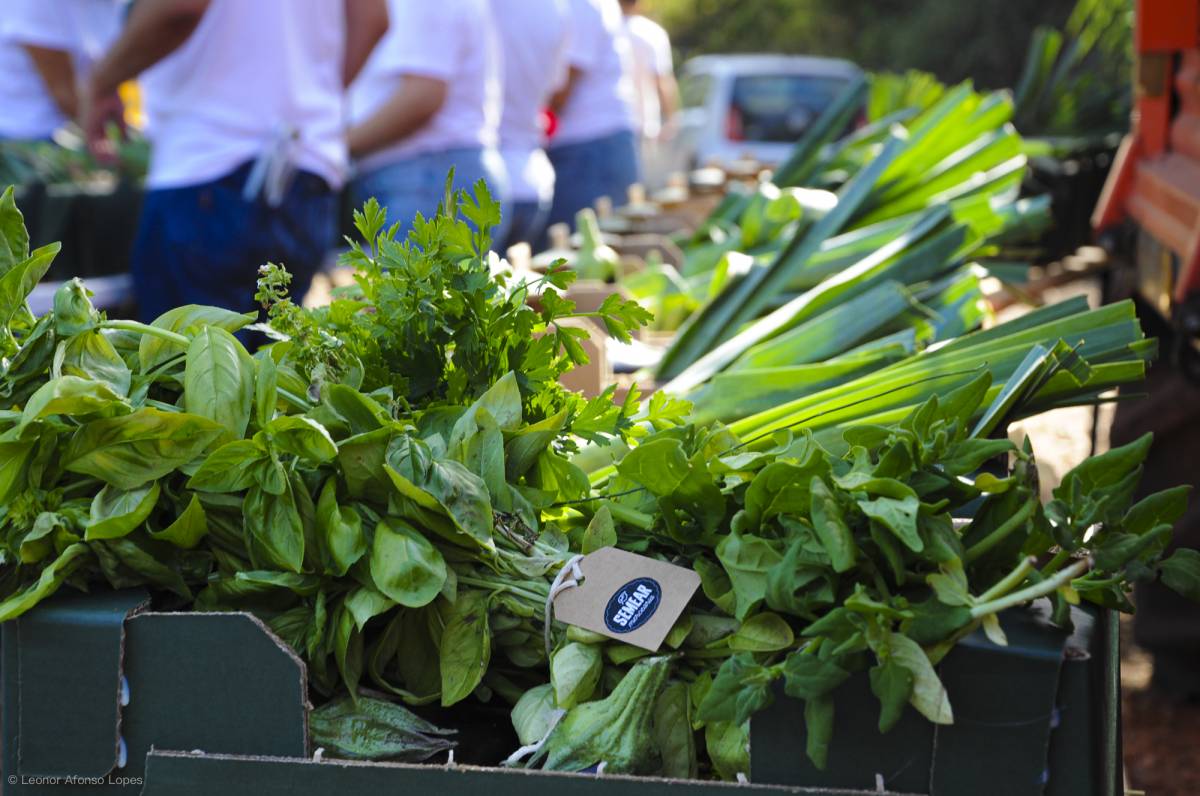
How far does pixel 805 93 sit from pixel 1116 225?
25.2ft

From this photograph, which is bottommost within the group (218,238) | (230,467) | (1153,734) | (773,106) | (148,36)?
(773,106)

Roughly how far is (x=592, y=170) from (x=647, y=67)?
8.51 ft

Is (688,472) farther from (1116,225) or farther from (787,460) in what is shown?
(1116,225)

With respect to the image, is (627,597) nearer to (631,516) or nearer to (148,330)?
(631,516)

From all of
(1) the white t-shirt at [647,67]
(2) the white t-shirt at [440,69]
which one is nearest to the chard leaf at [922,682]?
(2) the white t-shirt at [440,69]

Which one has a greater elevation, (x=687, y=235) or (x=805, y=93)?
Result: (x=687, y=235)

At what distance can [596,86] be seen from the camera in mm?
5605

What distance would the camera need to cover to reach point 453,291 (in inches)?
48.4

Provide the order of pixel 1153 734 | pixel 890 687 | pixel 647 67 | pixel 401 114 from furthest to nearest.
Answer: pixel 647 67
pixel 401 114
pixel 1153 734
pixel 890 687

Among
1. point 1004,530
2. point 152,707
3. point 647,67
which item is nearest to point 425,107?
point 152,707

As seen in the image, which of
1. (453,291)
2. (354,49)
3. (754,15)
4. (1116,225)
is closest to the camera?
(453,291)

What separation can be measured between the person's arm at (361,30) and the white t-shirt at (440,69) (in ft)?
0.09

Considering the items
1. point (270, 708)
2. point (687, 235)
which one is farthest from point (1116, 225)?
point (270, 708)

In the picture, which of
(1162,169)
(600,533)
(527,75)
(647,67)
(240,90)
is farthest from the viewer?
(647,67)
